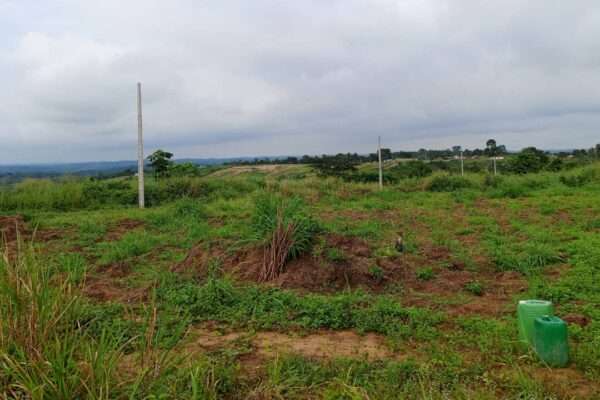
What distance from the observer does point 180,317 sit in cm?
350

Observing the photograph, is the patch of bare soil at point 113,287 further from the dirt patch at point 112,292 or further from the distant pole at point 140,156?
the distant pole at point 140,156

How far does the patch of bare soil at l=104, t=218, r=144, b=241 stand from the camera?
23.0 ft

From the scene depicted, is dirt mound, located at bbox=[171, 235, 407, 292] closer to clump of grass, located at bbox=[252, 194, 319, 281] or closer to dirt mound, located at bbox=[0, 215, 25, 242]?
clump of grass, located at bbox=[252, 194, 319, 281]

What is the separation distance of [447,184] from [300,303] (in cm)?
953

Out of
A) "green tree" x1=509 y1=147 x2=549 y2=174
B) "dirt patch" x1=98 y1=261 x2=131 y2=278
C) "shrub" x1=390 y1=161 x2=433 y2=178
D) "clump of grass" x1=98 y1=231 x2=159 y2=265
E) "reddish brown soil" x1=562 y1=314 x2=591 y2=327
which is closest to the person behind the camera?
"reddish brown soil" x1=562 y1=314 x2=591 y2=327

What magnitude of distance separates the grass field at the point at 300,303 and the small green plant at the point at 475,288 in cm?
1

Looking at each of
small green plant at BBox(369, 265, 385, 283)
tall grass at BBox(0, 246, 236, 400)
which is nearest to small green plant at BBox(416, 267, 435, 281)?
small green plant at BBox(369, 265, 385, 283)

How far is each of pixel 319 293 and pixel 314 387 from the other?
1726mm

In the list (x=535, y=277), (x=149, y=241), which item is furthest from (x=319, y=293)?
(x=149, y=241)

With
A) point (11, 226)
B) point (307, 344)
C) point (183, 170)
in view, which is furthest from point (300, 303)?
point (183, 170)

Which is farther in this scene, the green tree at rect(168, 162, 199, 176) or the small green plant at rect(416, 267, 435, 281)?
the green tree at rect(168, 162, 199, 176)

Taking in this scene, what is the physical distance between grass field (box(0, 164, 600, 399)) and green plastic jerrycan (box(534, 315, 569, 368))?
6 centimetres

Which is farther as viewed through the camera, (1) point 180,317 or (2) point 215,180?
(2) point 215,180

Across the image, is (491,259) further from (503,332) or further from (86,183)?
(86,183)
